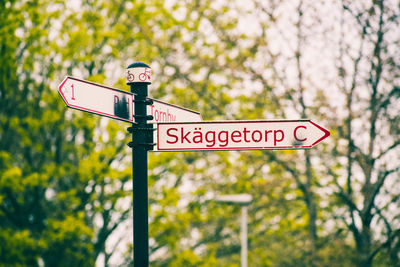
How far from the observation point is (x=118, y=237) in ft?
52.9

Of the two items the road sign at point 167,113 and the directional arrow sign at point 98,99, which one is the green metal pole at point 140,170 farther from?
the road sign at point 167,113

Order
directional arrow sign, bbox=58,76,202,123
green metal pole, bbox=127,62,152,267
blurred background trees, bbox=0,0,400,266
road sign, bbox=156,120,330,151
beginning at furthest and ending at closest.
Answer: blurred background trees, bbox=0,0,400,266, road sign, bbox=156,120,330,151, green metal pole, bbox=127,62,152,267, directional arrow sign, bbox=58,76,202,123

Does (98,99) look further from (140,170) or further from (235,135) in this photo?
(235,135)

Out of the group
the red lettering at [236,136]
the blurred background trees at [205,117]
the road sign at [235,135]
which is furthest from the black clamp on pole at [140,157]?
the blurred background trees at [205,117]

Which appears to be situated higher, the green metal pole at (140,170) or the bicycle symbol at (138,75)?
the bicycle symbol at (138,75)

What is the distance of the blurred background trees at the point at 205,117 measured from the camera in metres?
12.8

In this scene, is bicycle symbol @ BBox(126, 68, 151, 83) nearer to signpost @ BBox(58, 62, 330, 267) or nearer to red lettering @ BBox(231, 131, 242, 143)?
signpost @ BBox(58, 62, 330, 267)

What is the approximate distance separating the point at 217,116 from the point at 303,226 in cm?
390

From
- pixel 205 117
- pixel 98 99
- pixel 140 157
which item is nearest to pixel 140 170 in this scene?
pixel 140 157

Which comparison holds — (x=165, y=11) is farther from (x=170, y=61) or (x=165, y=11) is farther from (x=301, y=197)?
(x=301, y=197)

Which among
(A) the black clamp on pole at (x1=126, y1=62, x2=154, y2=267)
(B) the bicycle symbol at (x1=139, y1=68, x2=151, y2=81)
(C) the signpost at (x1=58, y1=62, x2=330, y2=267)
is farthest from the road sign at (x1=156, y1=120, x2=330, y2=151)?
(B) the bicycle symbol at (x1=139, y1=68, x2=151, y2=81)

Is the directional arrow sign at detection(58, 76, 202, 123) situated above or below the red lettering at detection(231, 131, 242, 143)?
above

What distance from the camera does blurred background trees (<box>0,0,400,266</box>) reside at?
1284 cm

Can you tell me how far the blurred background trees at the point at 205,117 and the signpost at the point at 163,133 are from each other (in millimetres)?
8891
